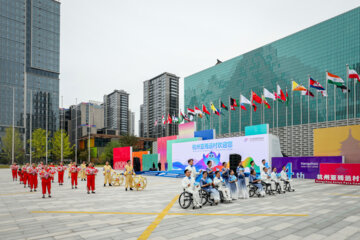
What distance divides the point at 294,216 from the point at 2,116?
112211 millimetres

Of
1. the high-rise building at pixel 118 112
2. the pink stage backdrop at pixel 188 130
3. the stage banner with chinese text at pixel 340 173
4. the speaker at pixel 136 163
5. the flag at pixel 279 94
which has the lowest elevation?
the speaker at pixel 136 163

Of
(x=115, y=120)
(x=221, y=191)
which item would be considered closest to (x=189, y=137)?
(x=221, y=191)

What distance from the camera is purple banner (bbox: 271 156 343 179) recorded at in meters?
23.3

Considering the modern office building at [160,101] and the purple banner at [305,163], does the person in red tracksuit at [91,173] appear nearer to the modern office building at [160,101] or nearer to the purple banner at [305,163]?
the purple banner at [305,163]

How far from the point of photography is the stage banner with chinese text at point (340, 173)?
2012 cm

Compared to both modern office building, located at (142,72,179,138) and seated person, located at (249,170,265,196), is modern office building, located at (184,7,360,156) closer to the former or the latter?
seated person, located at (249,170,265,196)

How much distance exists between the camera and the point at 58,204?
12.8 m

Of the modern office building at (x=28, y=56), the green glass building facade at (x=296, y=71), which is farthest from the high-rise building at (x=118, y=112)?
the green glass building facade at (x=296, y=71)

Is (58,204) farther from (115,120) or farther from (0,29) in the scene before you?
(115,120)

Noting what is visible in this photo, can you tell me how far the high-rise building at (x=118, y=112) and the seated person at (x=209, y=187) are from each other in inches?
5392

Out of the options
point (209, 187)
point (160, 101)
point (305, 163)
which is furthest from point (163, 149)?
point (160, 101)

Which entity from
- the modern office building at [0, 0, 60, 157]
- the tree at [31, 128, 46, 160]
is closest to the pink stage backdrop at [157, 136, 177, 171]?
the tree at [31, 128, 46, 160]

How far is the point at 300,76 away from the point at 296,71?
6.12 feet

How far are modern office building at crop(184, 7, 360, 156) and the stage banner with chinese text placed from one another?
22964 mm
